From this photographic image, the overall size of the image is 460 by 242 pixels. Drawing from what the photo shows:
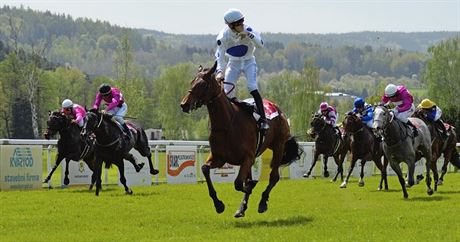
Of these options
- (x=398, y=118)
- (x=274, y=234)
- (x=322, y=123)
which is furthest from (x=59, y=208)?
(x=322, y=123)

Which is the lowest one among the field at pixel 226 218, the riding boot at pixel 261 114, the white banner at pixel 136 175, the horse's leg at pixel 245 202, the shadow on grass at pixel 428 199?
the white banner at pixel 136 175

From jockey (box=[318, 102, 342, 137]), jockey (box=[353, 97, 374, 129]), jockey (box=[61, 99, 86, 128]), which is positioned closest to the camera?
jockey (box=[61, 99, 86, 128])

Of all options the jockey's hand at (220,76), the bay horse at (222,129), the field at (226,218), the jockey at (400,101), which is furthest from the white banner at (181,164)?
the bay horse at (222,129)

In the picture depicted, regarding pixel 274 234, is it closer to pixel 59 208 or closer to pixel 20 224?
pixel 20 224

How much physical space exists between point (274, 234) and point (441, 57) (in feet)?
306

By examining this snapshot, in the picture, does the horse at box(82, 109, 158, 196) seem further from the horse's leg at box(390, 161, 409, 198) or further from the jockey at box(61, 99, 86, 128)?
the horse's leg at box(390, 161, 409, 198)

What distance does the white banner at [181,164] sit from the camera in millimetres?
27172

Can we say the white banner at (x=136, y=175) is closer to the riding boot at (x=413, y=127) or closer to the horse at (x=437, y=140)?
the horse at (x=437, y=140)

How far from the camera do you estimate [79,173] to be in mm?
24312

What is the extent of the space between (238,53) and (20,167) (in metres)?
10.9

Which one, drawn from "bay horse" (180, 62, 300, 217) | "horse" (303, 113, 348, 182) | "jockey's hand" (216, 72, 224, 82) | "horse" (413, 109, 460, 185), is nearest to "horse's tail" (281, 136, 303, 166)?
"bay horse" (180, 62, 300, 217)

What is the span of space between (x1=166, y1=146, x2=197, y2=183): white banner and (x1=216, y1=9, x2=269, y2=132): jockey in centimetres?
1425

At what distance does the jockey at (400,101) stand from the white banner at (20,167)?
10118 millimetres

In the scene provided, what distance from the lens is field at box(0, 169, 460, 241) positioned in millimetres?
10258
